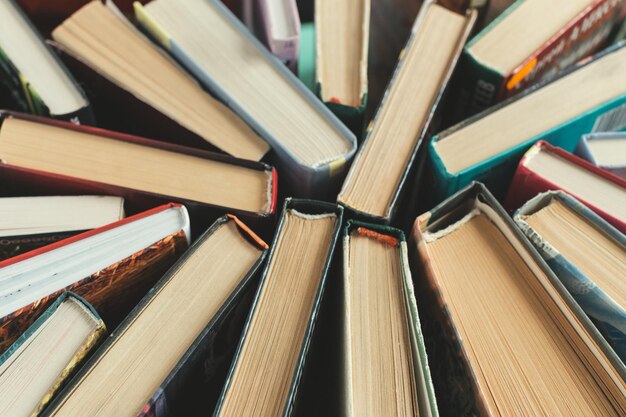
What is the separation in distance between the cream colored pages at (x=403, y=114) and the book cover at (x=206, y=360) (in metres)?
0.14

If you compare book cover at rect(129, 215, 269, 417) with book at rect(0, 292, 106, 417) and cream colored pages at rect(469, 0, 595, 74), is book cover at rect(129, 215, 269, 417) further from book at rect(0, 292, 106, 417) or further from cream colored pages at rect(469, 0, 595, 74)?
cream colored pages at rect(469, 0, 595, 74)

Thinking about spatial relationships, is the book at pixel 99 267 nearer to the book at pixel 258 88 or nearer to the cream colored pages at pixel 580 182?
the book at pixel 258 88

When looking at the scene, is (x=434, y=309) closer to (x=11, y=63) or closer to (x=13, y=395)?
(x=13, y=395)

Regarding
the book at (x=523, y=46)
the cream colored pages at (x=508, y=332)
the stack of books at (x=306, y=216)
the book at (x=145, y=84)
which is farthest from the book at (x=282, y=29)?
the cream colored pages at (x=508, y=332)

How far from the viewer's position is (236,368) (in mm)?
537

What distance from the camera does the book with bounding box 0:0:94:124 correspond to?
0.73 m

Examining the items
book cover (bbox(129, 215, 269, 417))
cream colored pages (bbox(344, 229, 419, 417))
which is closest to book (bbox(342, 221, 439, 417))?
cream colored pages (bbox(344, 229, 419, 417))

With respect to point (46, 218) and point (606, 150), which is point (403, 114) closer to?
point (606, 150)

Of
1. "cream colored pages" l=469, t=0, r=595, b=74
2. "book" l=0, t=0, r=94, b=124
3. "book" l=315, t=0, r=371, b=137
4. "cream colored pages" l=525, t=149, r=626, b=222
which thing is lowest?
"cream colored pages" l=525, t=149, r=626, b=222

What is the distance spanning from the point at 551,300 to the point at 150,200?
0.43 m

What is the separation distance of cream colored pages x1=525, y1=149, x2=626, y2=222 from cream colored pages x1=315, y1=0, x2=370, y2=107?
0.23 meters

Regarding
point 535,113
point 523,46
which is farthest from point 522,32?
point 535,113

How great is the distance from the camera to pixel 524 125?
739 mm

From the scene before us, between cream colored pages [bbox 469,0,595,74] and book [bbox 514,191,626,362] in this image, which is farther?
cream colored pages [bbox 469,0,595,74]
